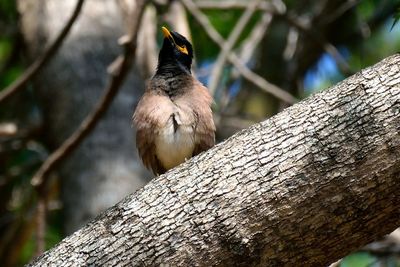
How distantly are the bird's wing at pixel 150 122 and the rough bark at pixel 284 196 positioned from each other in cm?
146

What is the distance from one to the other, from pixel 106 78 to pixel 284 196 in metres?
3.51

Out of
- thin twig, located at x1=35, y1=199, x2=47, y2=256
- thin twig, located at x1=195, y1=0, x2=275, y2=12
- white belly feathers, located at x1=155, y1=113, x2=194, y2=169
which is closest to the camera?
white belly feathers, located at x1=155, y1=113, x2=194, y2=169

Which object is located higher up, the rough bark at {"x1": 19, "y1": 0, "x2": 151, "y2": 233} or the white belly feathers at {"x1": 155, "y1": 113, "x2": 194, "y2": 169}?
the rough bark at {"x1": 19, "y1": 0, "x2": 151, "y2": 233}

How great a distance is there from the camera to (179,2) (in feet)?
23.6

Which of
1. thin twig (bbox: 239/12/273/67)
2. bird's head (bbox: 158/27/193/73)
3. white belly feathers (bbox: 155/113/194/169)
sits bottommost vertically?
white belly feathers (bbox: 155/113/194/169)

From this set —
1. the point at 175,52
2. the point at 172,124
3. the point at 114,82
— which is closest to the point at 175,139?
the point at 172,124

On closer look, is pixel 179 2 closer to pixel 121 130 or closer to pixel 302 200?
pixel 121 130

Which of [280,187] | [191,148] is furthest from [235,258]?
[191,148]

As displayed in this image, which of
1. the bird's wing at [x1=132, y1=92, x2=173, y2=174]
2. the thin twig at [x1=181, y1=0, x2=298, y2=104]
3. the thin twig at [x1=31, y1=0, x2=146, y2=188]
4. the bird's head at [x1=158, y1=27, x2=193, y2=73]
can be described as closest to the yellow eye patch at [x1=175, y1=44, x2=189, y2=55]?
the bird's head at [x1=158, y1=27, x2=193, y2=73]

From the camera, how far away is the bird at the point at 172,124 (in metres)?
5.09

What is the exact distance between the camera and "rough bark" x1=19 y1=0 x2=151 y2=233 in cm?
604

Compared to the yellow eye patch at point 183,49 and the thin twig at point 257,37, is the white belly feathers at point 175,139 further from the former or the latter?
the thin twig at point 257,37

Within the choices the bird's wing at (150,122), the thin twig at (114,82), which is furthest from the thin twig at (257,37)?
the bird's wing at (150,122)

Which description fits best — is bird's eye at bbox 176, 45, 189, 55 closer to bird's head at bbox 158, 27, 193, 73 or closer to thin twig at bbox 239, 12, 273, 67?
bird's head at bbox 158, 27, 193, 73
